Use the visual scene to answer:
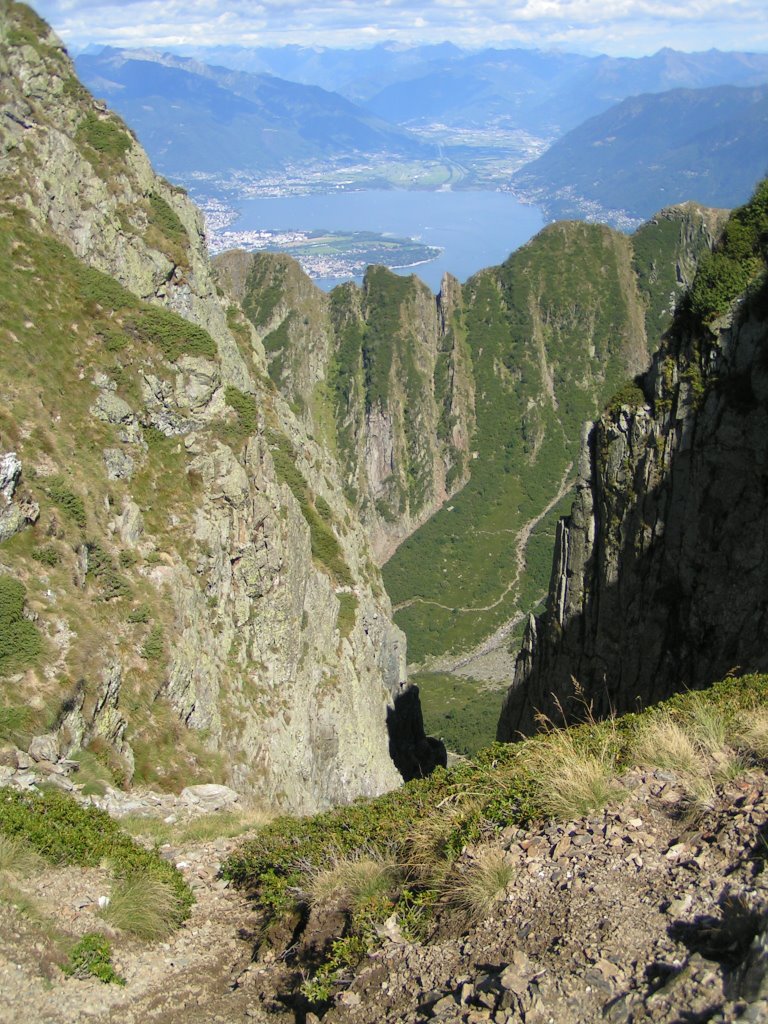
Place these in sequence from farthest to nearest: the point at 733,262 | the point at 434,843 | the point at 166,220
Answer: the point at 166,220 < the point at 733,262 < the point at 434,843

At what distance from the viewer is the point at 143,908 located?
1223cm

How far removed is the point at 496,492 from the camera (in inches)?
6358

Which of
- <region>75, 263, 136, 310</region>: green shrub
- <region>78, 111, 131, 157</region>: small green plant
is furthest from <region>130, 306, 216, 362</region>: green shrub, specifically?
<region>78, 111, 131, 157</region>: small green plant

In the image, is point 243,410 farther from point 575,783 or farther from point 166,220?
point 575,783

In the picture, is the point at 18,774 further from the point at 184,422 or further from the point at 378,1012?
the point at 184,422

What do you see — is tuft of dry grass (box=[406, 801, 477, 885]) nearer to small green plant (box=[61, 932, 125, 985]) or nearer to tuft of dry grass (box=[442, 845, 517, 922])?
tuft of dry grass (box=[442, 845, 517, 922])

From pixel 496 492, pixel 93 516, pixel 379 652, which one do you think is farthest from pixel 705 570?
pixel 496 492

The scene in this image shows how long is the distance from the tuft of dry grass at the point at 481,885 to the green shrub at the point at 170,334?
33660 millimetres

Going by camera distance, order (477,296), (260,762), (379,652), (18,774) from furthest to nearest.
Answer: (477,296), (379,652), (260,762), (18,774)

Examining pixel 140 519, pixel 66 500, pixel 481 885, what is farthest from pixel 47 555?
pixel 481 885

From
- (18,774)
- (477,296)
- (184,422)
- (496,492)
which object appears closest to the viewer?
(18,774)

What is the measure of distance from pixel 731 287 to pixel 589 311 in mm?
152714

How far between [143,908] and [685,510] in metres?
27.5

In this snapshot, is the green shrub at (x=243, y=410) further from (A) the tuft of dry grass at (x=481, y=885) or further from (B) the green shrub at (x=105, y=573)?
(A) the tuft of dry grass at (x=481, y=885)
